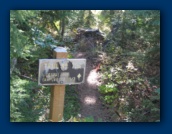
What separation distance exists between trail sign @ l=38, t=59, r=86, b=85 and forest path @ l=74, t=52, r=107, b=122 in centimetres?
9

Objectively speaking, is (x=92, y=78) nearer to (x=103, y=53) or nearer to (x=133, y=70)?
(x=103, y=53)

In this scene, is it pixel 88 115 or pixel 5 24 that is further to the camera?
pixel 88 115

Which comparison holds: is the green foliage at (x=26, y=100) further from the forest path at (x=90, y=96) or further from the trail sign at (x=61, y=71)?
the forest path at (x=90, y=96)

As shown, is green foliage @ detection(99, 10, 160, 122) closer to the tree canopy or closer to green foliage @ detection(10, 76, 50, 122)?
the tree canopy

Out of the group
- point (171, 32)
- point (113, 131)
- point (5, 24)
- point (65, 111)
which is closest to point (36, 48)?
point (5, 24)

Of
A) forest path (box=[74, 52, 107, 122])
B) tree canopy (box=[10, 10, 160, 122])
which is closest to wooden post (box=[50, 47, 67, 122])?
tree canopy (box=[10, 10, 160, 122])

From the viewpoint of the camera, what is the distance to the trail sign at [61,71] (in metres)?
3.38

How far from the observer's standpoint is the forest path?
3568 millimetres

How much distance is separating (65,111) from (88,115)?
0.24 meters

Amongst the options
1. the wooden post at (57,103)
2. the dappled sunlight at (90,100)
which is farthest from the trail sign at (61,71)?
the dappled sunlight at (90,100)

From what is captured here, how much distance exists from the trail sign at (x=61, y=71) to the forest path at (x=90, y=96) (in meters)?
0.09

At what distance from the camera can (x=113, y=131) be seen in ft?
11.5

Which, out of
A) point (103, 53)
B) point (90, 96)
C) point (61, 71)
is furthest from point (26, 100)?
point (103, 53)

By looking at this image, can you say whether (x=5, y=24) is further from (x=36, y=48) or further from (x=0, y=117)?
(x=0, y=117)
